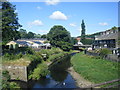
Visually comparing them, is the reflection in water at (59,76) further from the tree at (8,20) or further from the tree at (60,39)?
the tree at (60,39)

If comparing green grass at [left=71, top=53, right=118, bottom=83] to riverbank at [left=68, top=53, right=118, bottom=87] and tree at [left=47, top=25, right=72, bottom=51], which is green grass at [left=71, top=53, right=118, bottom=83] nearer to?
riverbank at [left=68, top=53, right=118, bottom=87]

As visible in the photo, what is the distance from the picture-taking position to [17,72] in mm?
25234

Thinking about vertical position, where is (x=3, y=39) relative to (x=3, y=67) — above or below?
above

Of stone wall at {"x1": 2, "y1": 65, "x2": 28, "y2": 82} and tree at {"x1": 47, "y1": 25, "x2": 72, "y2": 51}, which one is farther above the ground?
tree at {"x1": 47, "y1": 25, "x2": 72, "y2": 51}

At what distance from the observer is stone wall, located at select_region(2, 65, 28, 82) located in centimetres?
2475

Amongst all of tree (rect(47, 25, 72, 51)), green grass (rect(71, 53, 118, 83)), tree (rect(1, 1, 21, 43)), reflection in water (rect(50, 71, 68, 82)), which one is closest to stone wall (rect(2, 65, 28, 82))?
reflection in water (rect(50, 71, 68, 82))

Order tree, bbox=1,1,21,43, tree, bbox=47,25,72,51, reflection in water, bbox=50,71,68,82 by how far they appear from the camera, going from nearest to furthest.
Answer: reflection in water, bbox=50,71,68,82 → tree, bbox=1,1,21,43 → tree, bbox=47,25,72,51

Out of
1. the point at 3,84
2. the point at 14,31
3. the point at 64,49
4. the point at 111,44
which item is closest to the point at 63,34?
the point at 64,49

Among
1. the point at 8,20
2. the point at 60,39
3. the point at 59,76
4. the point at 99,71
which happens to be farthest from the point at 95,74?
the point at 60,39

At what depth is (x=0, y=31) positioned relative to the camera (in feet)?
94.0

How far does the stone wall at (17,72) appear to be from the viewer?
2475 cm

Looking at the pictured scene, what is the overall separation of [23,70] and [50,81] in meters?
5.31

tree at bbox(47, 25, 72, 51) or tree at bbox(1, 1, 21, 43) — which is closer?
tree at bbox(1, 1, 21, 43)

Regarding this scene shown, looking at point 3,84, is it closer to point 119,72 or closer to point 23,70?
point 23,70
